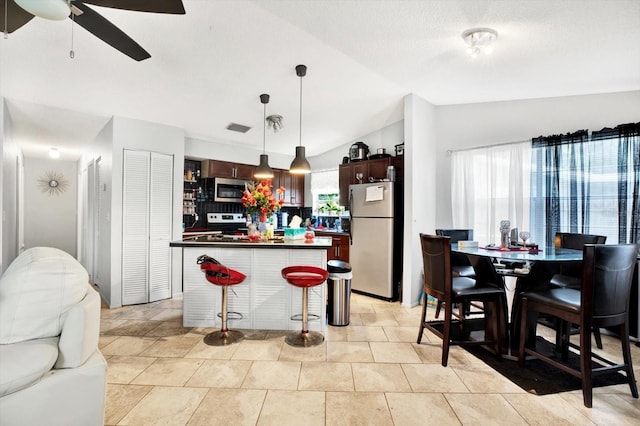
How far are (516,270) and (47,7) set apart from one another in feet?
11.5

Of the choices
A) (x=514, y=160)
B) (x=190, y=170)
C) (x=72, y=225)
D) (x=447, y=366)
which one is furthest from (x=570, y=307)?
(x=72, y=225)

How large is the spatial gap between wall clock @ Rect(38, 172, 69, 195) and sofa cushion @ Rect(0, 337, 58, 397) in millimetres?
7553

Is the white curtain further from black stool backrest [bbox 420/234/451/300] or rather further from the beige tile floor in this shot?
black stool backrest [bbox 420/234/451/300]

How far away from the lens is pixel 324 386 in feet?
7.35

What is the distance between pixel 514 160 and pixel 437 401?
309 cm

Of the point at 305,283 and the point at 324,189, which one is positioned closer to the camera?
the point at 305,283

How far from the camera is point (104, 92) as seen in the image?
347 centimetres

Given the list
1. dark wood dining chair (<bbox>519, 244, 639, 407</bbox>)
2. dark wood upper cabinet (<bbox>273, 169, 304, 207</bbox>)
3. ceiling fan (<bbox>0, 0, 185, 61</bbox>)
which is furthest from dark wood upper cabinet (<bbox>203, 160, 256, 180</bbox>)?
dark wood dining chair (<bbox>519, 244, 639, 407</bbox>)

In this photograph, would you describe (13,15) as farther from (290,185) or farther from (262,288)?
(290,185)

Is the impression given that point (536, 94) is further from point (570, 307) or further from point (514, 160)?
point (570, 307)

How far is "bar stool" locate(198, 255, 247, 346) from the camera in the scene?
287 centimetres

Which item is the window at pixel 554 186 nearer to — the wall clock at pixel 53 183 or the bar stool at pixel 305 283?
the bar stool at pixel 305 283

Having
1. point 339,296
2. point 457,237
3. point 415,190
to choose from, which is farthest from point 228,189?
point 457,237

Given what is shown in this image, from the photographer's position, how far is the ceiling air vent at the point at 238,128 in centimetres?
479
